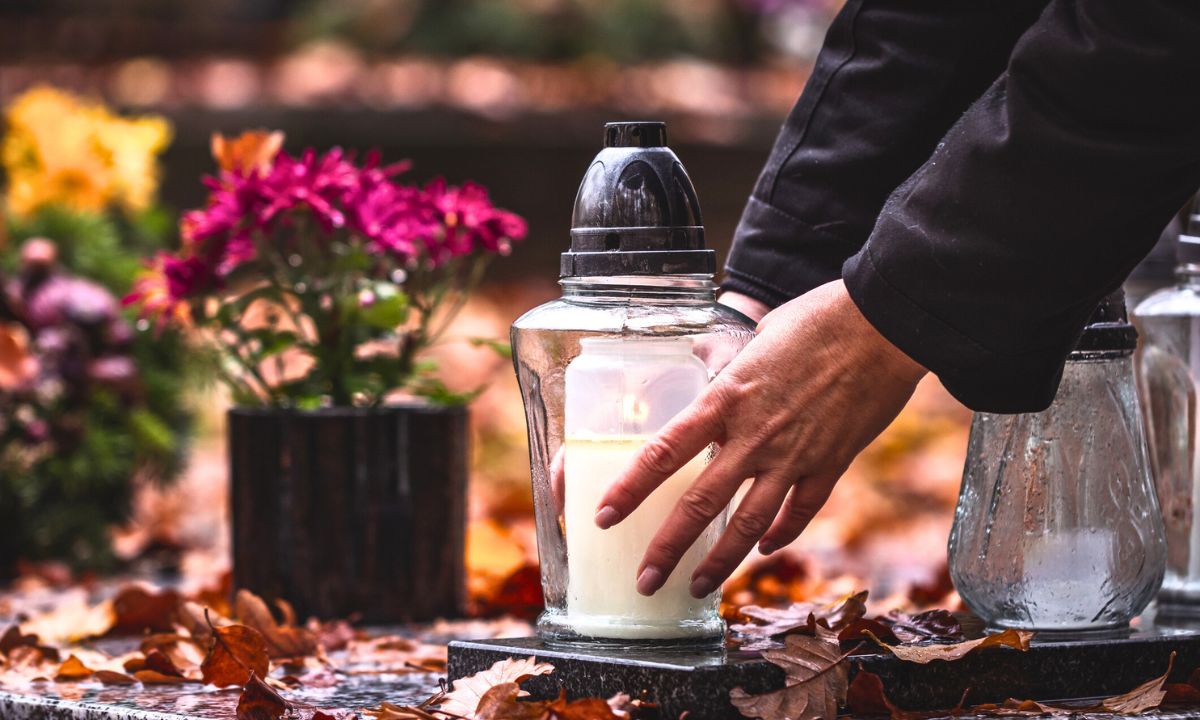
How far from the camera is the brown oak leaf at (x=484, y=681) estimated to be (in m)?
1.32

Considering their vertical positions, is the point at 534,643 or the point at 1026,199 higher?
the point at 1026,199

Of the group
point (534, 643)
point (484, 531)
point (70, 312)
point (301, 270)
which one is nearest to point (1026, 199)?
point (534, 643)

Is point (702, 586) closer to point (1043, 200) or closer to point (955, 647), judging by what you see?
point (955, 647)

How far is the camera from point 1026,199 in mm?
1220

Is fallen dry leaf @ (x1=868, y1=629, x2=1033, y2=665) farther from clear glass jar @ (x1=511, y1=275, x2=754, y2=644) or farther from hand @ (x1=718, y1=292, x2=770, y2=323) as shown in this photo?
hand @ (x1=718, y1=292, x2=770, y2=323)

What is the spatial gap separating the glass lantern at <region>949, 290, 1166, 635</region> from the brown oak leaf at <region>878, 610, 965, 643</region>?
0.05 meters

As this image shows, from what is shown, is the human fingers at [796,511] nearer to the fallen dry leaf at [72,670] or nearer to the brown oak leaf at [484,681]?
the brown oak leaf at [484,681]

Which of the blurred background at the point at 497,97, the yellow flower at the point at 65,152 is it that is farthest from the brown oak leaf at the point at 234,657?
the blurred background at the point at 497,97

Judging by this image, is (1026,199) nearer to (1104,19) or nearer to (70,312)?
(1104,19)

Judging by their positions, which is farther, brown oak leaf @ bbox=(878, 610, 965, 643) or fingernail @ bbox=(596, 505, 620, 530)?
brown oak leaf @ bbox=(878, 610, 965, 643)

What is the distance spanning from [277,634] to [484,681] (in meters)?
0.58

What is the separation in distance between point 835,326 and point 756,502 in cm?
16

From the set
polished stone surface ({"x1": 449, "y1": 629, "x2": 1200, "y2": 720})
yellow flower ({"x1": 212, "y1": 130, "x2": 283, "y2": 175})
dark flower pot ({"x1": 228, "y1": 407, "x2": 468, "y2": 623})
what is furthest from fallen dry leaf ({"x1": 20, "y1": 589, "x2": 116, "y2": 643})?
polished stone surface ({"x1": 449, "y1": 629, "x2": 1200, "y2": 720})

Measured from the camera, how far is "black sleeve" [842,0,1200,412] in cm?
119
